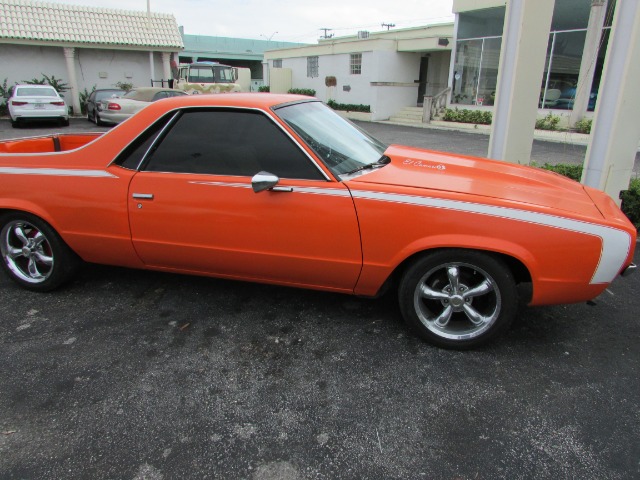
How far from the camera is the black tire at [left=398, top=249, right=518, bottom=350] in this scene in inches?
114

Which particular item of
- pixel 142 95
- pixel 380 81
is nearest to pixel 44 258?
pixel 142 95

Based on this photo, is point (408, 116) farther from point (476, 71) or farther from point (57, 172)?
point (57, 172)

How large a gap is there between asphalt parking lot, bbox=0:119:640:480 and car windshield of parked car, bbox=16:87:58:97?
16.2 m

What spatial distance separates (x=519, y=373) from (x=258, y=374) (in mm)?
1632

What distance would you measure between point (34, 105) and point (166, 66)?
890 cm

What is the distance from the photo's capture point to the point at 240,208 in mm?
3156

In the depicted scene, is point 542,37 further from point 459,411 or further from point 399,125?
point 399,125

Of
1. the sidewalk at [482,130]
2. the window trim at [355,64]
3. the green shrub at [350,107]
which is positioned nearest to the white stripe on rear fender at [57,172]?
the sidewalk at [482,130]

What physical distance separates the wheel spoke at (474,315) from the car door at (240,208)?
75 cm

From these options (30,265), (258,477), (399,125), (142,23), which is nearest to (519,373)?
(258,477)

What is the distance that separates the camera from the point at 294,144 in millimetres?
3131

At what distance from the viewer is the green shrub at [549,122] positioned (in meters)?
16.3

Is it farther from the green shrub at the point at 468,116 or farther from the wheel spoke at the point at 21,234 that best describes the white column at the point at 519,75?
the green shrub at the point at 468,116

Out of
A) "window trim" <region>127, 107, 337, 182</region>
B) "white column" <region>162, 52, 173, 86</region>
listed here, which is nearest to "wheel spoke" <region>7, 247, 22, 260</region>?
"window trim" <region>127, 107, 337, 182</region>
